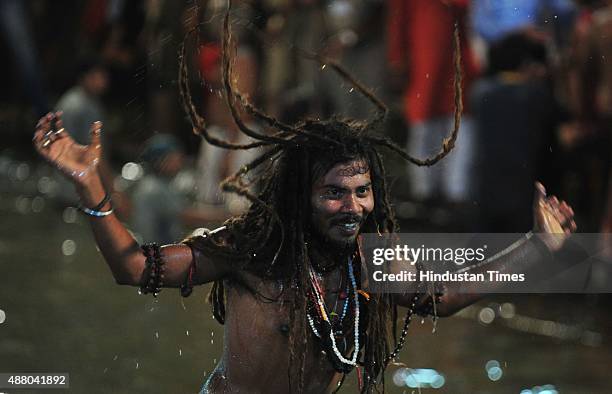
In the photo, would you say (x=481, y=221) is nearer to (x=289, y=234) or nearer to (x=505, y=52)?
(x=505, y=52)

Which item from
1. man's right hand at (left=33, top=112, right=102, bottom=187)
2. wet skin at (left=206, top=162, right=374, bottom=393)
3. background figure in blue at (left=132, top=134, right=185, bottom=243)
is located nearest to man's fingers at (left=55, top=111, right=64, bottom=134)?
man's right hand at (left=33, top=112, right=102, bottom=187)

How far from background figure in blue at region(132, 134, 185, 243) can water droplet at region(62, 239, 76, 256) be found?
61 cm

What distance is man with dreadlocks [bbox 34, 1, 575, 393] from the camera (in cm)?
443

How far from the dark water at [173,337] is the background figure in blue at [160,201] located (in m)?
0.38

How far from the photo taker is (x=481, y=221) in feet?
29.5

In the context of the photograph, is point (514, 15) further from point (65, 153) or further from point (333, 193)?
point (65, 153)

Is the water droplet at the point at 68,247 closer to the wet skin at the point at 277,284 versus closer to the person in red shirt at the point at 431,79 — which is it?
the person in red shirt at the point at 431,79

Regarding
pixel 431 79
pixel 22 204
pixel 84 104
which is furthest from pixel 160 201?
pixel 22 204

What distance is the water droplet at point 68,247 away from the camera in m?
9.56

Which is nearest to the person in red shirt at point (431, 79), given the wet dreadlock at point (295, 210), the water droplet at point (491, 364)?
the water droplet at point (491, 364)

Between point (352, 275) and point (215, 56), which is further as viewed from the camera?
point (215, 56)

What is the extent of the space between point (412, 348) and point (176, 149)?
2.44m

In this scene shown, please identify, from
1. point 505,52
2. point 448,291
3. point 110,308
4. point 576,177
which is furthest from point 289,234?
point 576,177

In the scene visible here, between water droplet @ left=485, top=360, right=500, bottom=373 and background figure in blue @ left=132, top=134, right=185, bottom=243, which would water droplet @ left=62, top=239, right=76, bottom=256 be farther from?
water droplet @ left=485, top=360, right=500, bottom=373
